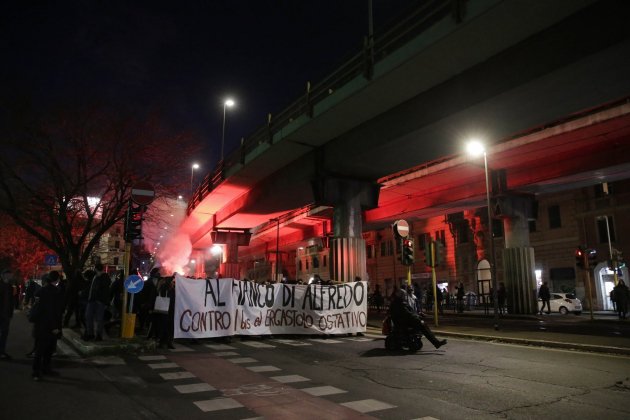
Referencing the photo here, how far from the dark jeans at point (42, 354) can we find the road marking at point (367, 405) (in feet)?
16.6

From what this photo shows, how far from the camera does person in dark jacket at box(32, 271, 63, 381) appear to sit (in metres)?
7.48

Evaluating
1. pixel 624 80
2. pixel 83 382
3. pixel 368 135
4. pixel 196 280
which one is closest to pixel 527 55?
pixel 624 80

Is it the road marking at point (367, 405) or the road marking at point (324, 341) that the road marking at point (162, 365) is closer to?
the road marking at point (367, 405)

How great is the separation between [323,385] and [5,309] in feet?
22.8

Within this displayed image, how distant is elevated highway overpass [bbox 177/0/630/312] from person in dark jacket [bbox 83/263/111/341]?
8379mm

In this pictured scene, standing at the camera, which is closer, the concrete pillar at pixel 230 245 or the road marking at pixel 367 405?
the road marking at pixel 367 405

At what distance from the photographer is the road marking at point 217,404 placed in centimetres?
575

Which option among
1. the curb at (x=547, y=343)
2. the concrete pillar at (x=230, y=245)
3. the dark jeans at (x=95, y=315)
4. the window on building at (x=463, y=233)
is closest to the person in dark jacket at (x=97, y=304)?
the dark jeans at (x=95, y=315)

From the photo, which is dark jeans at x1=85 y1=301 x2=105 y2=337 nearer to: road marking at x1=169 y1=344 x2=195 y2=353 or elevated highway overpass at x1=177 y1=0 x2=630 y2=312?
road marking at x1=169 y1=344 x2=195 y2=353

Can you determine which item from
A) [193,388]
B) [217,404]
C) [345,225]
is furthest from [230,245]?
[217,404]

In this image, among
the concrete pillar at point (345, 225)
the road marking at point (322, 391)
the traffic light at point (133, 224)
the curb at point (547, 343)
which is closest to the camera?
the road marking at point (322, 391)

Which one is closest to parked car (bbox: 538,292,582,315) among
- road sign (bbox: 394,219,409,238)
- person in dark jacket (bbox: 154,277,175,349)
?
road sign (bbox: 394,219,409,238)

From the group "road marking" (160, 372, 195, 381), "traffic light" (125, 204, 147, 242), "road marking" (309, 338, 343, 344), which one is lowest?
"road marking" (309, 338, 343, 344)

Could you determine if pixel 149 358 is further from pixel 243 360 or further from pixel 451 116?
pixel 451 116
